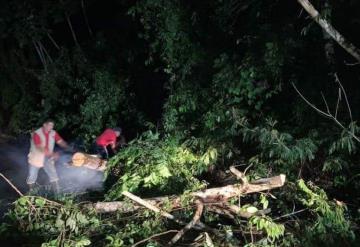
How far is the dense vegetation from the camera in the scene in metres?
5.64

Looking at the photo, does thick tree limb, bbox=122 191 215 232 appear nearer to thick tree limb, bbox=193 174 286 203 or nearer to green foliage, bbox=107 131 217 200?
thick tree limb, bbox=193 174 286 203

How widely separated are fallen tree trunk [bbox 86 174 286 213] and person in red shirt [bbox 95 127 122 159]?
132 inches

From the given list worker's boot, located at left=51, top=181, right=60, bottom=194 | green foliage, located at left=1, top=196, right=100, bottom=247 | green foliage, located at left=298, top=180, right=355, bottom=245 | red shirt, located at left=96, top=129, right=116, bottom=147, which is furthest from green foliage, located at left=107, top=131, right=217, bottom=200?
green foliage, located at left=298, top=180, right=355, bottom=245

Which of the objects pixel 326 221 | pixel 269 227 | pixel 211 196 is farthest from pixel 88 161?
pixel 326 221

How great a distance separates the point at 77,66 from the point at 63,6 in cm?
155

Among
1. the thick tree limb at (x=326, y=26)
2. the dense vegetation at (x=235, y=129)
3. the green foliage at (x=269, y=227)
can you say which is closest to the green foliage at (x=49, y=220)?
the dense vegetation at (x=235, y=129)

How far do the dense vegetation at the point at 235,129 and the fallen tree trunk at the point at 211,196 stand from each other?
126 millimetres

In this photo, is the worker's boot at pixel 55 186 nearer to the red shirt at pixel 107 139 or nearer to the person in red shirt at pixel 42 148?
the person in red shirt at pixel 42 148

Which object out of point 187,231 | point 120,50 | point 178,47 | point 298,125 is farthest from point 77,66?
point 187,231

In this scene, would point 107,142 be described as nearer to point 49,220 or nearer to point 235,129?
point 235,129

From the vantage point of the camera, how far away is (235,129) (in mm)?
7293

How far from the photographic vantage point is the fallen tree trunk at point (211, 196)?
5.73m

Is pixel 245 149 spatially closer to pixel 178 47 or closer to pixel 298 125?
pixel 298 125

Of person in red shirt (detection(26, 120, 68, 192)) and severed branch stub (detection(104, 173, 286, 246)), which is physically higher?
person in red shirt (detection(26, 120, 68, 192))
